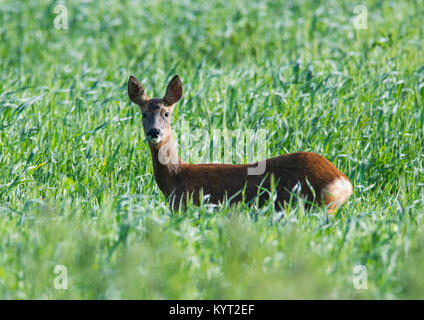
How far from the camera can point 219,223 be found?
4.16 metres

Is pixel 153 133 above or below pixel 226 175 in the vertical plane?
above

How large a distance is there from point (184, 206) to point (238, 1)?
820 cm

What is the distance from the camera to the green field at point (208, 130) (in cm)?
378

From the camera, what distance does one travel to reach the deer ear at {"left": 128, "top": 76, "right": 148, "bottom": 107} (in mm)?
5398

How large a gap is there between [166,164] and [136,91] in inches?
25.1

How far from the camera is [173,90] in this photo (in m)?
5.39

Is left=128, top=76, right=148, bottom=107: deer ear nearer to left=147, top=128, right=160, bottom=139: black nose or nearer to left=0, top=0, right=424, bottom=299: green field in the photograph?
left=147, top=128, right=160, bottom=139: black nose

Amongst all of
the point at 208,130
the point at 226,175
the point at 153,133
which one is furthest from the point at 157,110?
the point at 208,130

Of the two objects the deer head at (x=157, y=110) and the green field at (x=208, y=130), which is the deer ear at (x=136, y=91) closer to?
the deer head at (x=157, y=110)

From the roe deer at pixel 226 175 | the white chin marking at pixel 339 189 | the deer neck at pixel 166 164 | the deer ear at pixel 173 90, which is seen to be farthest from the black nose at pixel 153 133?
the white chin marking at pixel 339 189

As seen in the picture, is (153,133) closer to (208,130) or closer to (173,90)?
(173,90)

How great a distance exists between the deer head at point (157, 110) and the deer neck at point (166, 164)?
0.04m

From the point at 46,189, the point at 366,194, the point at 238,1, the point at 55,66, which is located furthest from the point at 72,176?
the point at 238,1

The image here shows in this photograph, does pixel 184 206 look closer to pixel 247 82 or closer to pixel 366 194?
pixel 366 194
